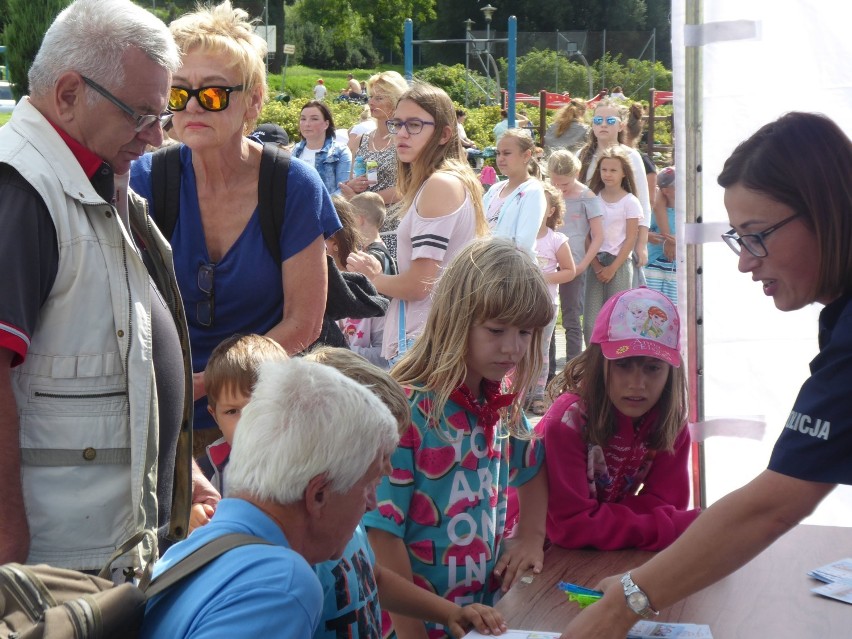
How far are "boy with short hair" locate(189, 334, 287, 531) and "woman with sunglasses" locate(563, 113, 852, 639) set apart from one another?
1.08 m

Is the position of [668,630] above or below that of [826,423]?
below

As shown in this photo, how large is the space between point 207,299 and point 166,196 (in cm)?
32

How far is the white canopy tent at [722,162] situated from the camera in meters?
2.88

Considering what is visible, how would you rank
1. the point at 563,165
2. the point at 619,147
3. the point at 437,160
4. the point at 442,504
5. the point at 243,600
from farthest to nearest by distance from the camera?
the point at 619,147
the point at 563,165
the point at 437,160
the point at 442,504
the point at 243,600

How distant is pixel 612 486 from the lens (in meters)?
2.82

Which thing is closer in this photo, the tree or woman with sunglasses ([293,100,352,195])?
woman with sunglasses ([293,100,352,195])

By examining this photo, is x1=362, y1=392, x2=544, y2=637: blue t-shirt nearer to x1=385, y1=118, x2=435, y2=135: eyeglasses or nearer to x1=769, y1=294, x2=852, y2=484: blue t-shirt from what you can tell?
x1=769, y1=294, x2=852, y2=484: blue t-shirt

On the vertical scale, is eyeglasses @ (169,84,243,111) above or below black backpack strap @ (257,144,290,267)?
above

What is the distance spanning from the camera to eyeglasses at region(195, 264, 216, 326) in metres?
2.77

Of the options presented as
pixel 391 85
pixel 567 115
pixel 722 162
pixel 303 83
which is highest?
pixel 303 83

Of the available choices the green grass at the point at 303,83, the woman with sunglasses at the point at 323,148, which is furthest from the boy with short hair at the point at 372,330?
the green grass at the point at 303,83

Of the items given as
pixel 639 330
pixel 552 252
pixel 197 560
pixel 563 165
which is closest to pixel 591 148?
pixel 563 165

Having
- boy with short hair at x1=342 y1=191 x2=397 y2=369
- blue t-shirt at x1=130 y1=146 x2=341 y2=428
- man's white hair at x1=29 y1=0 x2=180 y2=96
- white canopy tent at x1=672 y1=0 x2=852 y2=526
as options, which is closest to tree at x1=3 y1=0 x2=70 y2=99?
boy with short hair at x1=342 y1=191 x2=397 y2=369

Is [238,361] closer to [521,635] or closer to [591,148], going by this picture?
[521,635]
